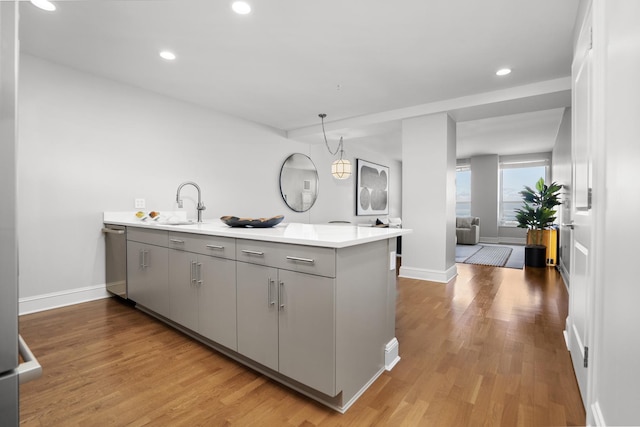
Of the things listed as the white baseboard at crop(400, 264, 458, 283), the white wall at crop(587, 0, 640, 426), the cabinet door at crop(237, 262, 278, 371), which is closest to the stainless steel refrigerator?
the cabinet door at crop(237, 262, 278, 371)

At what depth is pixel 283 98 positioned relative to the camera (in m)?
4.06

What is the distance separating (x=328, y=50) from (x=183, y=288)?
7.94 ft

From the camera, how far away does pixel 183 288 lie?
7.43 feet

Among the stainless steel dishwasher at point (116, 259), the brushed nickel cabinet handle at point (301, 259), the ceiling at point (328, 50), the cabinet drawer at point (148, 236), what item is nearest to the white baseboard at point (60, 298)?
the stainless steel dishwasher at point (116, 259)

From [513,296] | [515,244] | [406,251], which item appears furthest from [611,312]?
[515,244]

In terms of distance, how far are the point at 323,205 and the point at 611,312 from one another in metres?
5.66

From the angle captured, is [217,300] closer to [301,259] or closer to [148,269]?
[301,259]

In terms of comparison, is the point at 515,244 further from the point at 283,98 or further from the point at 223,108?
the point at 223,108

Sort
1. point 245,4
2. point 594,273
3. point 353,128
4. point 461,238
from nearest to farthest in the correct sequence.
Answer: point 594,273
point 245,4
point 353,128
point 461,238

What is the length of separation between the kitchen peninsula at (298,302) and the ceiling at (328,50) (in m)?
1.68

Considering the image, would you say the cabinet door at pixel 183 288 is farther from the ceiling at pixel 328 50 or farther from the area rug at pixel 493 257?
the area rug at pixel 493 257

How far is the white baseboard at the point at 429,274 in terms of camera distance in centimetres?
407

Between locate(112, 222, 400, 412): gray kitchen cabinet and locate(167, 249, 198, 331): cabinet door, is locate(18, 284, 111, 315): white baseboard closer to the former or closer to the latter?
locate(167, 249, 198, 331): cabinet door

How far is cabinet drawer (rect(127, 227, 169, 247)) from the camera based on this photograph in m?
2.48
